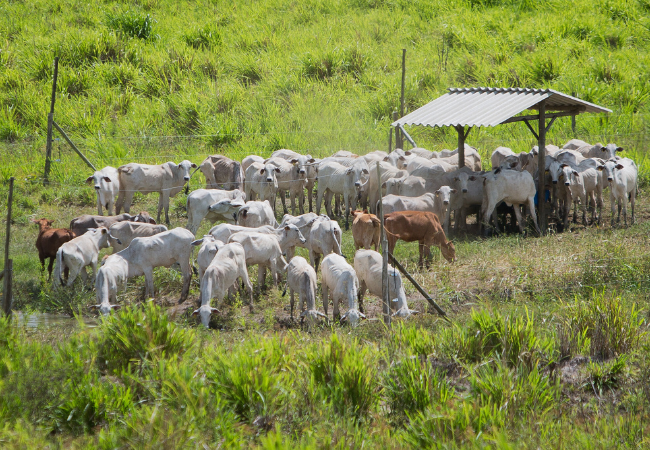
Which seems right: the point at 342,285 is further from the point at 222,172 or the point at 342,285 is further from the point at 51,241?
the point at 222,172

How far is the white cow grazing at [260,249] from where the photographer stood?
9914mm

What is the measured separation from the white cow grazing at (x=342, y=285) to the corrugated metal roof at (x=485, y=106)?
200 inches

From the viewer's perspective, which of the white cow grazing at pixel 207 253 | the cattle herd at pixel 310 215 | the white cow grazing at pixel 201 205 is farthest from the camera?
the white cow grazing at pixel 201 205

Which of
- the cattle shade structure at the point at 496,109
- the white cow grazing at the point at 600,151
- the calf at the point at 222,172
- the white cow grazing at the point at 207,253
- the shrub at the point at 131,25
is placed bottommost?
the white cow grazing at the point at 207,253

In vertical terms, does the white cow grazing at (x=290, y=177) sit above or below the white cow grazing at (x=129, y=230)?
above

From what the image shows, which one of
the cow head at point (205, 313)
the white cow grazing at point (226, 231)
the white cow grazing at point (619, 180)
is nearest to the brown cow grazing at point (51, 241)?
the white cow grazing at point (226, 231)

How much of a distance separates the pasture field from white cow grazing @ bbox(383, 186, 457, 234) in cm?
70

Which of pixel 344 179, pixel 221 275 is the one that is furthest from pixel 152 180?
pixel 221 275

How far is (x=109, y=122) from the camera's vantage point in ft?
65.3

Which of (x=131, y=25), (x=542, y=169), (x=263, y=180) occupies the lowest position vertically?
(x=263, y=180)

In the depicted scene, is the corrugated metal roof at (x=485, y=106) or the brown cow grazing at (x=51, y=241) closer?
the brown cow grazing at (x=51, y=241)

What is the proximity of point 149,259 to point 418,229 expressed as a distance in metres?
4.32

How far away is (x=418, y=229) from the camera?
11.0 m

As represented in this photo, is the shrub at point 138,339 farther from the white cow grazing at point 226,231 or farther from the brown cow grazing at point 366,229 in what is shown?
the brown cow grazing at point 366,229
